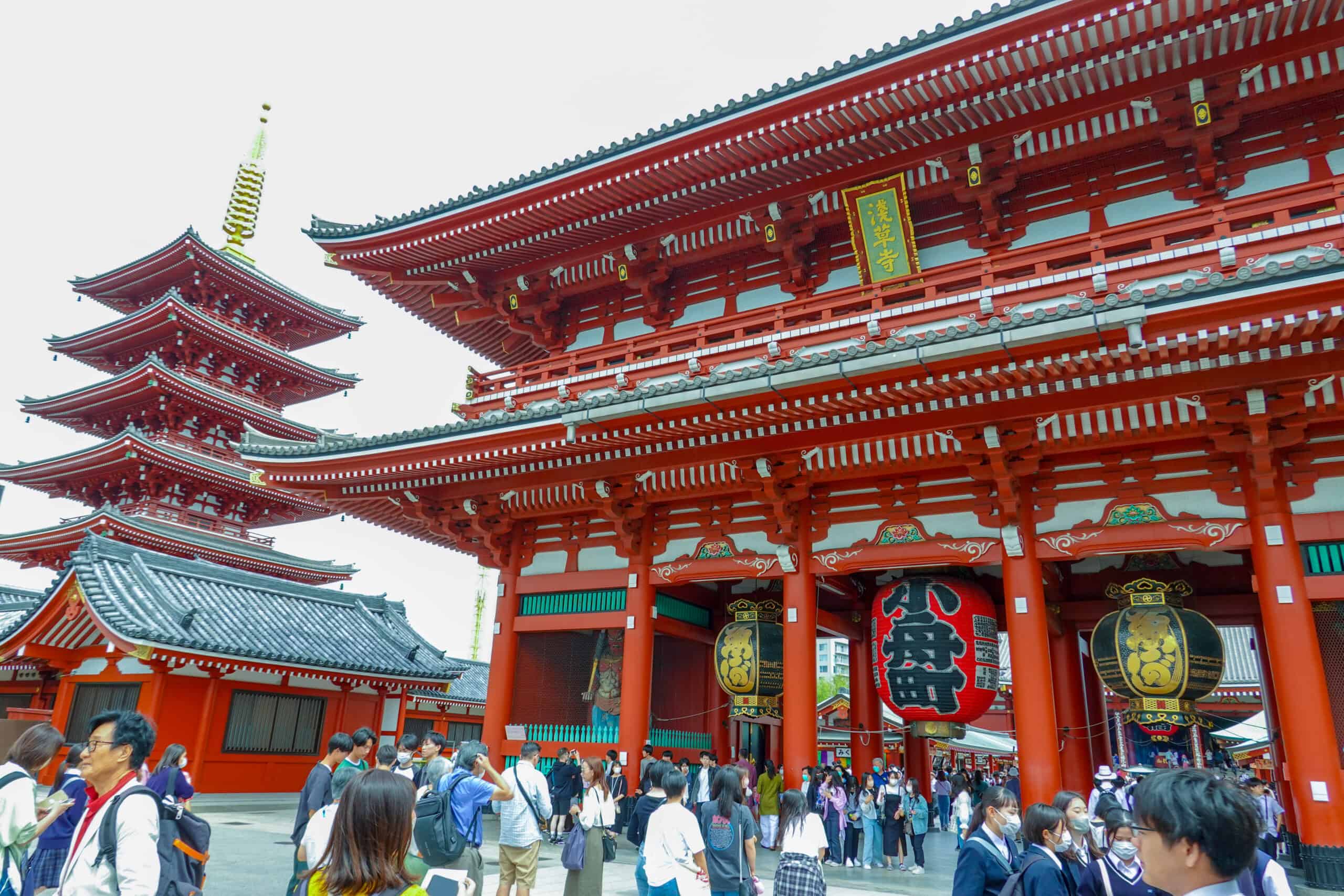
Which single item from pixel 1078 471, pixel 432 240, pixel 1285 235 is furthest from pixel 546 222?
pixel 1285 235

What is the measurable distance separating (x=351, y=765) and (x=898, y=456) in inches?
314

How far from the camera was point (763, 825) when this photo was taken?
1315cm

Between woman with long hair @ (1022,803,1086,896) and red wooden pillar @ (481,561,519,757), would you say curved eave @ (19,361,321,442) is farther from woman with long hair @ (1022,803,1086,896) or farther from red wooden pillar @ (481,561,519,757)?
woman with long hair @ (1022,803,1086,896)

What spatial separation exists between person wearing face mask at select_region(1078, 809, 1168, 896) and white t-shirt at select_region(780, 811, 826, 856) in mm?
1794

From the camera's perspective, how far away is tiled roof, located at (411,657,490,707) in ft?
86.2

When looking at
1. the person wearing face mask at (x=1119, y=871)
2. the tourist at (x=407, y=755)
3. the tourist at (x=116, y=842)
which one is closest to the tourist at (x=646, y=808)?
the tourist at (x=407, y=755)

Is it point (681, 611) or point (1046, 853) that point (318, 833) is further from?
point (681, 611)

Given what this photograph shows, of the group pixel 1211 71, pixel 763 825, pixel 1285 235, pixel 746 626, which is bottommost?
pixel 763 825

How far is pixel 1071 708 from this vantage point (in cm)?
1416

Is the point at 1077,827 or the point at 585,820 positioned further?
the point at 585,820

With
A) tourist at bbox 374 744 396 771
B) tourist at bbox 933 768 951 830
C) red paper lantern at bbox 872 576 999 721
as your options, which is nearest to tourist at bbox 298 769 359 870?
tourist at bbox 374 744 396 771

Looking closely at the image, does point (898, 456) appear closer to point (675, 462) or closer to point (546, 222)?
point (675, 462)

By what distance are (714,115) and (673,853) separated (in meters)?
10.3

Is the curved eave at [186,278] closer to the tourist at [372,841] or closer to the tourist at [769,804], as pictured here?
the tourist at [769,804]
